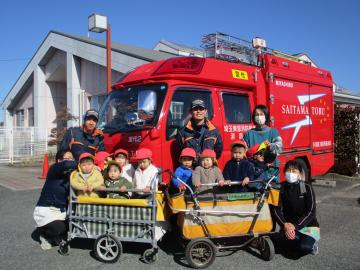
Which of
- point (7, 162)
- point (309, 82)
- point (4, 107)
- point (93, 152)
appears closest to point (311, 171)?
point (309, 82)

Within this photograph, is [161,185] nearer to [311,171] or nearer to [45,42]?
[311,171]

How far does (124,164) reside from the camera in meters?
5.42

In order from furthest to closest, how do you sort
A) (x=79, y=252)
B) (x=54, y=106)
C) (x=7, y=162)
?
(x=54, y=106) < (x=7, y=162) < (x=79, y=252)

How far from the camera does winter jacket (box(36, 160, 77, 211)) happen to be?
5109 millimetres

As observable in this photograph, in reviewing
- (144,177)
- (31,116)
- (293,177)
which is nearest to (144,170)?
(144,177)

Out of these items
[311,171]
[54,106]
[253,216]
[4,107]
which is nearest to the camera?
[253,216]

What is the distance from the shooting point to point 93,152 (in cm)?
568

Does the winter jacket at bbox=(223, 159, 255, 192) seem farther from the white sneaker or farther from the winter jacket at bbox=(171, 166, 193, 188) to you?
the white sneaker

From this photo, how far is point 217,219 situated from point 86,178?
174 cm

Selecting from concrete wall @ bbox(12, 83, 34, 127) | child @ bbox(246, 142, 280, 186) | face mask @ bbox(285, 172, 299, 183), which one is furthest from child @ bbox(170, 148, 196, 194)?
concrete wall @ bbox(12, 83, 34, 127)

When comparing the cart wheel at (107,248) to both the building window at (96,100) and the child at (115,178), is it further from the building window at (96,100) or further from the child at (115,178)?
the building window at (96,100)

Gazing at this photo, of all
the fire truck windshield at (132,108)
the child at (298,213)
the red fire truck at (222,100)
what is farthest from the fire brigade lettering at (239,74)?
the child at (298,213)

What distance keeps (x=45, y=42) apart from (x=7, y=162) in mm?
8124

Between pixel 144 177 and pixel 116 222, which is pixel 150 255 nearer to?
pixel 116 222
